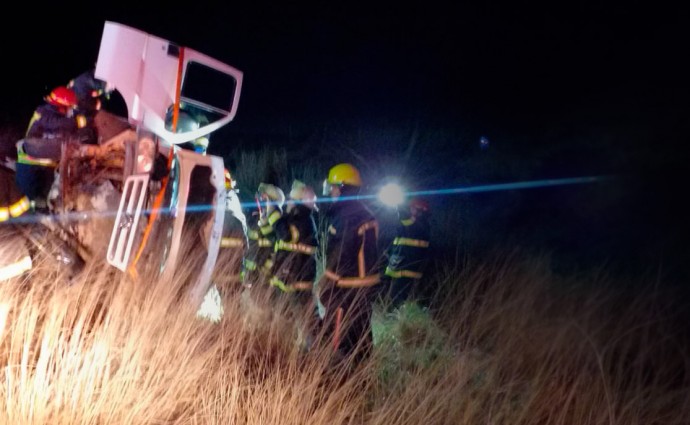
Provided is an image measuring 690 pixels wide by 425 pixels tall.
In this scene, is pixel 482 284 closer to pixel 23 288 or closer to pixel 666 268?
pixel 666 268

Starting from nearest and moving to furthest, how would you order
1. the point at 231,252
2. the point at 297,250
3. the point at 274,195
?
the point at 231,252 → the point at 297,250 → the point at 274,195

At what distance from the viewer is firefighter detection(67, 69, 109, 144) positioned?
409cm

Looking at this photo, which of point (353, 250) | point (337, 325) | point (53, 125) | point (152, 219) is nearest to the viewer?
point (152, 219)

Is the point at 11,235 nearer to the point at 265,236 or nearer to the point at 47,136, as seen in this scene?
the point at 47,136

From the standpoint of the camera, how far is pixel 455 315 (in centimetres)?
623

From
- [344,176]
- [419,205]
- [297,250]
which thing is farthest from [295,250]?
[419,205]

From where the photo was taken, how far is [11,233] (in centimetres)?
400

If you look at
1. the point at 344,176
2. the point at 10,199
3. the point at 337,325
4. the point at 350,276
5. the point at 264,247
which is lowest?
the point at 337,325

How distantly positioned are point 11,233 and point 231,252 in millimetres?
1826

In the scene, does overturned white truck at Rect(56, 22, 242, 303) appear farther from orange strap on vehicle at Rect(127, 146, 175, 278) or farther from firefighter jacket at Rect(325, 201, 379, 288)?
firefighter jacket at Rect(325, 201, 379, 288)

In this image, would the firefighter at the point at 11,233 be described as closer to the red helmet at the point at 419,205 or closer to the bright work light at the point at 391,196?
the bright work light at the point at 391,196

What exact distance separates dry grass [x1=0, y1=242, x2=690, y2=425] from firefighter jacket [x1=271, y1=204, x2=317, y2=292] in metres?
0.57

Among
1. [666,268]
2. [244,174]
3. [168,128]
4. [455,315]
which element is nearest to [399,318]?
[455,315]

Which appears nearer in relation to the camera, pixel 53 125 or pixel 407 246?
pixel 53 125
